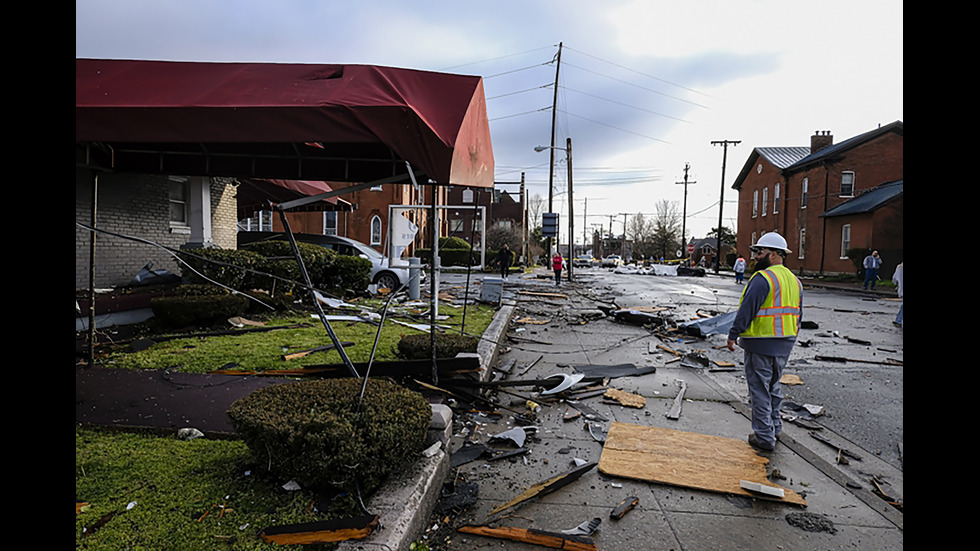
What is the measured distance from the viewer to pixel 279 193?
1003cm

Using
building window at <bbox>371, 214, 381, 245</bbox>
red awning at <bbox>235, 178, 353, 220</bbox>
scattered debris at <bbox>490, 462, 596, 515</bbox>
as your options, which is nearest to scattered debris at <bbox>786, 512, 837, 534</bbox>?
scattered debris at <bbox>490, 462, 596, 515</bbox>

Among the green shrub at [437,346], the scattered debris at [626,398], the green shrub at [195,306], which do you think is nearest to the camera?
the scattered debris at [626,398]

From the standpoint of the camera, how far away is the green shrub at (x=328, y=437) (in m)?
3.05

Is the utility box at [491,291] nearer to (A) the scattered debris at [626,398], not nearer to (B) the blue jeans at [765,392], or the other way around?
(A) the scattered debris at [626,398]

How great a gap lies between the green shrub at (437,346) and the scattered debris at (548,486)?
2.47m

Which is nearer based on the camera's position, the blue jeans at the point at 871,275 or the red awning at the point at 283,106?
the red awning at the point at 283,106

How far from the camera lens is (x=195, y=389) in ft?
→ 16.6

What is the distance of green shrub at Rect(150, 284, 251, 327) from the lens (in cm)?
821

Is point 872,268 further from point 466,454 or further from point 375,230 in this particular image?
point 375,230

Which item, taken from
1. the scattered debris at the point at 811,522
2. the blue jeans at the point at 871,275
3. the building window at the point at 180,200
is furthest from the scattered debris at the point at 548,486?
the blue jeans at the point at 871,275

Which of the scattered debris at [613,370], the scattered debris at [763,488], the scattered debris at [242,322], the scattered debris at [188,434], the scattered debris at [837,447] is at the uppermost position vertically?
the scattered debris at [242,322]

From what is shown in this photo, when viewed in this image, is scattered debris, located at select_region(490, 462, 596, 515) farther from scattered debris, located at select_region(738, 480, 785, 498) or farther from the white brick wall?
the white brick wall
